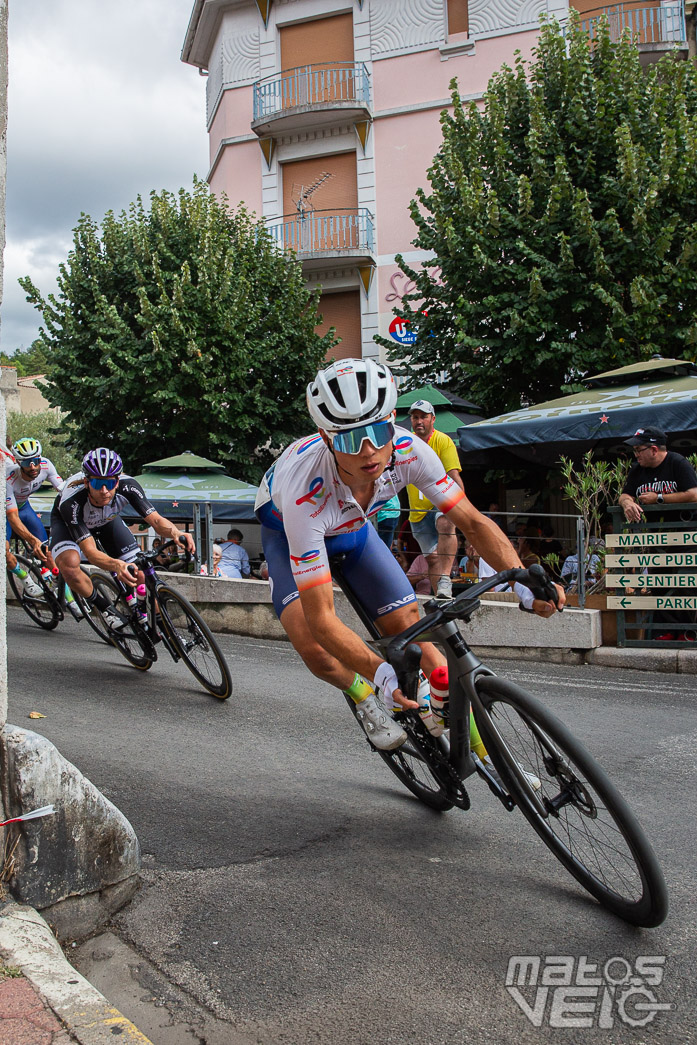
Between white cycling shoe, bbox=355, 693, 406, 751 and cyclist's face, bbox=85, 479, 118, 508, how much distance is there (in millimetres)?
4690

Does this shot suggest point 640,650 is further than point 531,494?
No

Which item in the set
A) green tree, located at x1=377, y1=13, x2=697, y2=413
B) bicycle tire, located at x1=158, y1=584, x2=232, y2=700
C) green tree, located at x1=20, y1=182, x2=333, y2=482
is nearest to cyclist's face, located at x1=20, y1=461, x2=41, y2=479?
bicycle tire, located at x1=158, y1=584, x2=232, y2=700

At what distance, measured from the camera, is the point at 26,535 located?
10.3 m

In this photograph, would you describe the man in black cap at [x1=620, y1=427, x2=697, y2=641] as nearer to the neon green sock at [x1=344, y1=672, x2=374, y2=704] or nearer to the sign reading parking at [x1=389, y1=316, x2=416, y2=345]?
the neon green sock at [x1=344, y1=672, x2=374, y2=704]

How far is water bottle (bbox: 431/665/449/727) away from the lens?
3.57 meters

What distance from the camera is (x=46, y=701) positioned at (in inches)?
264

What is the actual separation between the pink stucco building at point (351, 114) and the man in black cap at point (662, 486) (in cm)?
1735

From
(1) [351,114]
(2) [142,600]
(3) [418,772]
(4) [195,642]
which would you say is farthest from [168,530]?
(1) [351,114]

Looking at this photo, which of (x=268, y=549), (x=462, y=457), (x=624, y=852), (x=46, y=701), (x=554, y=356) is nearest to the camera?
(x=624, y=852)

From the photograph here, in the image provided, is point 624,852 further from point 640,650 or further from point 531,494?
point 531,494

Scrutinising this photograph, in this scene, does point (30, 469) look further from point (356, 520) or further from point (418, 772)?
point (418, 772)

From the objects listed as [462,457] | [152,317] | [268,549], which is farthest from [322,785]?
[152,317]

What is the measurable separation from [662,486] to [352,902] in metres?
6.13

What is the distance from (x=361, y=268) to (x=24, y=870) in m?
24.6
